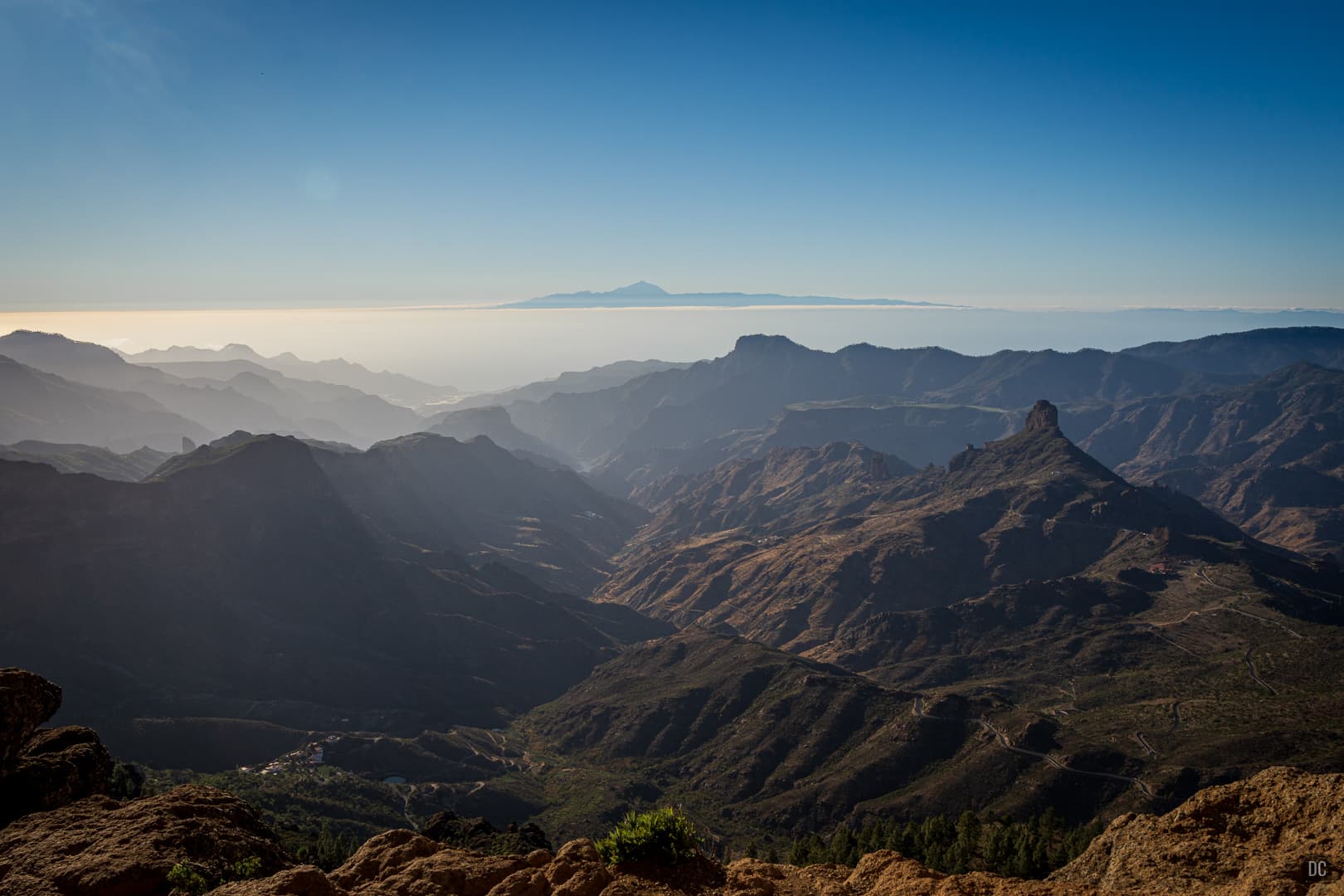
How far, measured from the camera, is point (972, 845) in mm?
72250

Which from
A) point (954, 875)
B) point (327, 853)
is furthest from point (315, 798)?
point (954, 875)

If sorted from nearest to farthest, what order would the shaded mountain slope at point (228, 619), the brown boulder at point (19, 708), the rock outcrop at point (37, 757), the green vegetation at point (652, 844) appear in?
the green vegetation at point (652, 844), the rock outcrop at point (37, 757), the brown boulder at point (19, 708), the shaded mountain slope at point (228, 619)

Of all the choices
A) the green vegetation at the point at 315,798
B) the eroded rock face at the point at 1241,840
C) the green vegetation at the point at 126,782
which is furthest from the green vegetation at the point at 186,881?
the green vegetation at the point at 315,798

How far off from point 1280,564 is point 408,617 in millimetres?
228431

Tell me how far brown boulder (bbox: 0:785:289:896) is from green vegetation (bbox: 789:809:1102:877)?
161 feet

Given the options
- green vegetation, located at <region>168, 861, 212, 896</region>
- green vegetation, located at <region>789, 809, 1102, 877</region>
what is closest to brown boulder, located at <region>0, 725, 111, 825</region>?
green vegetation, located at <region>168, 861, 212, 896</region>

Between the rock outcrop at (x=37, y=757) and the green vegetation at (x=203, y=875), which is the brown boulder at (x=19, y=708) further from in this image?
the green vegetation at (x=203, y=875)

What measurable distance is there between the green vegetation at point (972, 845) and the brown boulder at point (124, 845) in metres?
49.0

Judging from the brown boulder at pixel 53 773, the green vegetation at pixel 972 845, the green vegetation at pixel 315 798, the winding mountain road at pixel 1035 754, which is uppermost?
the brown boulder at pixel 53 773

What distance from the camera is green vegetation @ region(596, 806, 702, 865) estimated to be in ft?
85.7

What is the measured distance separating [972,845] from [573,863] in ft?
202

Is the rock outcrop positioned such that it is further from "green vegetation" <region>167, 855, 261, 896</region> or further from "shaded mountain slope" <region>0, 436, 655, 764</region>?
"shaded mountain slope" <region>0, 436, 655, 764</region>

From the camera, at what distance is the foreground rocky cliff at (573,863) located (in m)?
24.0

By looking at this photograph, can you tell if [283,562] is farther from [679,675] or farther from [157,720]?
[679,675]
